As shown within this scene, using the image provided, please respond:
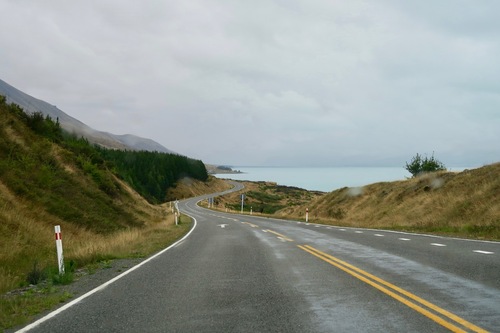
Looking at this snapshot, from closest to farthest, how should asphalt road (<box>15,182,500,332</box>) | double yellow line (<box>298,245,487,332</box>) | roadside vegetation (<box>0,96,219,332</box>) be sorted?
double yellow line (<box>298,245,487,332</box>) → asphalt road (<box>15,182,500,332</box>) → roadside vegetation (<box>0,96,219,332</box>)

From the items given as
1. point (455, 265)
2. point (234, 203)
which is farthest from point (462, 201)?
point (234, 203)

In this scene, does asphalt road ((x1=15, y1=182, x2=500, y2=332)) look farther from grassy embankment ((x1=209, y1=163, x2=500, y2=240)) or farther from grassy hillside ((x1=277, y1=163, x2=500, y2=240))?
grassy hillside ((x1=277, y1=163, x2=500, y2=240))

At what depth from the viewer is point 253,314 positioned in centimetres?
647

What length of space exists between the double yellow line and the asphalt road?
0.01 meters

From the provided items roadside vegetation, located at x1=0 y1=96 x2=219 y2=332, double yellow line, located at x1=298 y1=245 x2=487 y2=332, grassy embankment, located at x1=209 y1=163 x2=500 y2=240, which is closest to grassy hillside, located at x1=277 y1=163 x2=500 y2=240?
grassy embankment, located at x1=209 y1=163 x2=500 y2=240

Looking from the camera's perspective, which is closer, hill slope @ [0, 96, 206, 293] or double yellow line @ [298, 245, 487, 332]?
double yellow line @ [298, 245, 487, 332]

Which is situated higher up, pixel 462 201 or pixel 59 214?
pixel 462 201

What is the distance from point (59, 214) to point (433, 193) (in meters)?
28.1

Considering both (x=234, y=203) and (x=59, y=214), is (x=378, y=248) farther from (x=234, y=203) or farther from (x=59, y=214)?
(x=234, y=203)

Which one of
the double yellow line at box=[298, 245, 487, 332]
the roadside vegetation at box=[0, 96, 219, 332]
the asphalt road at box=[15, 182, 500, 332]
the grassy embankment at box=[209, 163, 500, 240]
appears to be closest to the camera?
the double yellow line at box=[298, 245, 487, 332]

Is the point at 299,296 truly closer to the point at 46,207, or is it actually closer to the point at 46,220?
the point at 46,220

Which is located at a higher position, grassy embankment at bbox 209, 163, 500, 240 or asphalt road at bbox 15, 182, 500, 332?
grassy embankment at bbox 209, 163, 500, 240

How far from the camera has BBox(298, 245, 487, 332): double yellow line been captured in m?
5.68

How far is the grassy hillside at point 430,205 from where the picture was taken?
950 inches
